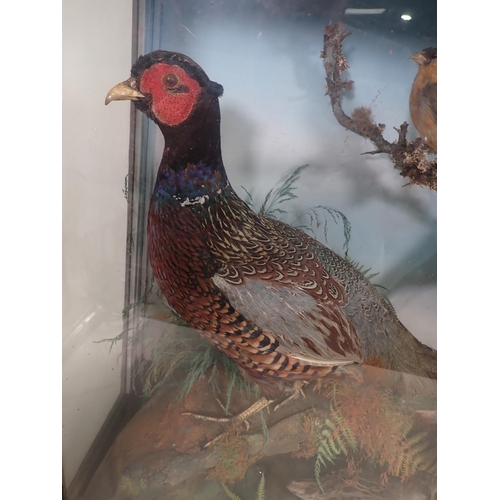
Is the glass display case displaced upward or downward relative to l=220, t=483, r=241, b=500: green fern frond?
upward

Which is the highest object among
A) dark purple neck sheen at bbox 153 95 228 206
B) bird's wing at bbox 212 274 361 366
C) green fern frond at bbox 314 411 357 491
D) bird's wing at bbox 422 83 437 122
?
bird's wing at bbox 422 83 437 122

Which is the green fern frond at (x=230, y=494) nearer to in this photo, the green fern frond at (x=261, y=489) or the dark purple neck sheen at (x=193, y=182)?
the green fern frond at (x=261, y=489)

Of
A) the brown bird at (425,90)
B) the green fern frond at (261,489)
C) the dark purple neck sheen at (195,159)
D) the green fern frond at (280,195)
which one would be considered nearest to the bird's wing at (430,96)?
the brown bird at (425,90)

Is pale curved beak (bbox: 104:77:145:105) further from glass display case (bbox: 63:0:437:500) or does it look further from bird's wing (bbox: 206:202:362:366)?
bird's wing (bbox: 206:202:362:366)

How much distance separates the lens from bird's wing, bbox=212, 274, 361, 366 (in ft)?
3.14

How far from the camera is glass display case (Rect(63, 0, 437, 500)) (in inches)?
37.0

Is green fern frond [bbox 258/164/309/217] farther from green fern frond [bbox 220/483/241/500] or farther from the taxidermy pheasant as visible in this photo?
green fern frond [bbox 220/483/241/500]

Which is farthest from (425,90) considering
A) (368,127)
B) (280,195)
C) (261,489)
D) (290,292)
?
(261,489)

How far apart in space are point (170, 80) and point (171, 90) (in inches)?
0.9

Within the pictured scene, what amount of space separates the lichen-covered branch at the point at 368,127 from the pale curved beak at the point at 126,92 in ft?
1.36

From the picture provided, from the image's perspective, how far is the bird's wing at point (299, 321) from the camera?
96 centimetres

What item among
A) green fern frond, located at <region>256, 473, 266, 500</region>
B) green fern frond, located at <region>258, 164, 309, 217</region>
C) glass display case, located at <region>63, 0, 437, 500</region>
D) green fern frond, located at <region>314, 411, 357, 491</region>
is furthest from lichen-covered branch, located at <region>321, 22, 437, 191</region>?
green fern frond, located at <region>256, 473, 266, 500</region>

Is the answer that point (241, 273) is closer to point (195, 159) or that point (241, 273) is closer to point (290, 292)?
point (290, 292)
